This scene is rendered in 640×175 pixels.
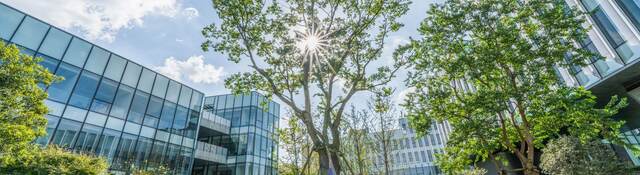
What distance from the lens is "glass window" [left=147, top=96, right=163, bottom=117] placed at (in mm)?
22050

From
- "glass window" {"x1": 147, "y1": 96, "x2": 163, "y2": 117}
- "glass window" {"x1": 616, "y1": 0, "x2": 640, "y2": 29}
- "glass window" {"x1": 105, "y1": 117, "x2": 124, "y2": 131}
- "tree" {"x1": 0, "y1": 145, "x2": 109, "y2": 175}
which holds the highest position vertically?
"glass window" {"x1": 147, "y1": 96, "x2": 163, "y2": 117}

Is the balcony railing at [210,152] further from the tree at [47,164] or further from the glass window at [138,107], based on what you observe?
the tree at [47,164]

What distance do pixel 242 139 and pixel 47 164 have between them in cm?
2001

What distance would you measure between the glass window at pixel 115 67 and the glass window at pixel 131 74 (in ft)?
1.19

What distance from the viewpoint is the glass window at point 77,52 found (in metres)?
17.6

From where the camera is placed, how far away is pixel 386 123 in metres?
20.2

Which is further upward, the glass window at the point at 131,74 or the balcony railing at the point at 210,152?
the glass window at the point at 131,74

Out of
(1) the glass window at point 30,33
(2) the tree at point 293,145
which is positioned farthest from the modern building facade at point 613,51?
(1) the glass window at point 30,33

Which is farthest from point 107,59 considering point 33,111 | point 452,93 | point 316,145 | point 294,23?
point 452,93

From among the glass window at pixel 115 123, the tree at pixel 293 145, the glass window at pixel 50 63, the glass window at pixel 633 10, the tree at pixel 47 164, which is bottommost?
the tree at pixel 47 164

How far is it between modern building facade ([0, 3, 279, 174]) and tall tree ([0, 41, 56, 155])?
2.11 metres

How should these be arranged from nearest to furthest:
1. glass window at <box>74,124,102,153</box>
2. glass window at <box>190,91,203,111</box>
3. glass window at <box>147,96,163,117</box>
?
1. glass window at <box>74,124,102,153</box>
2. glass window at <box>147,96,163,117</box>
3. glass window at <box>190,91,203,111</box>

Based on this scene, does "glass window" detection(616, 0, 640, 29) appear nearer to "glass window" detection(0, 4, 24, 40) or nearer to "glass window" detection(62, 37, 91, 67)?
"glass window" detection(62, 37, 91, 67)

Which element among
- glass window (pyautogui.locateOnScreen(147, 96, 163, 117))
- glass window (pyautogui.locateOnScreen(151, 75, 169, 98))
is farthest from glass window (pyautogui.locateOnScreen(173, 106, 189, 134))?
glass window (pyautogui.locateOnScreen(151, 75, 169, 98))
